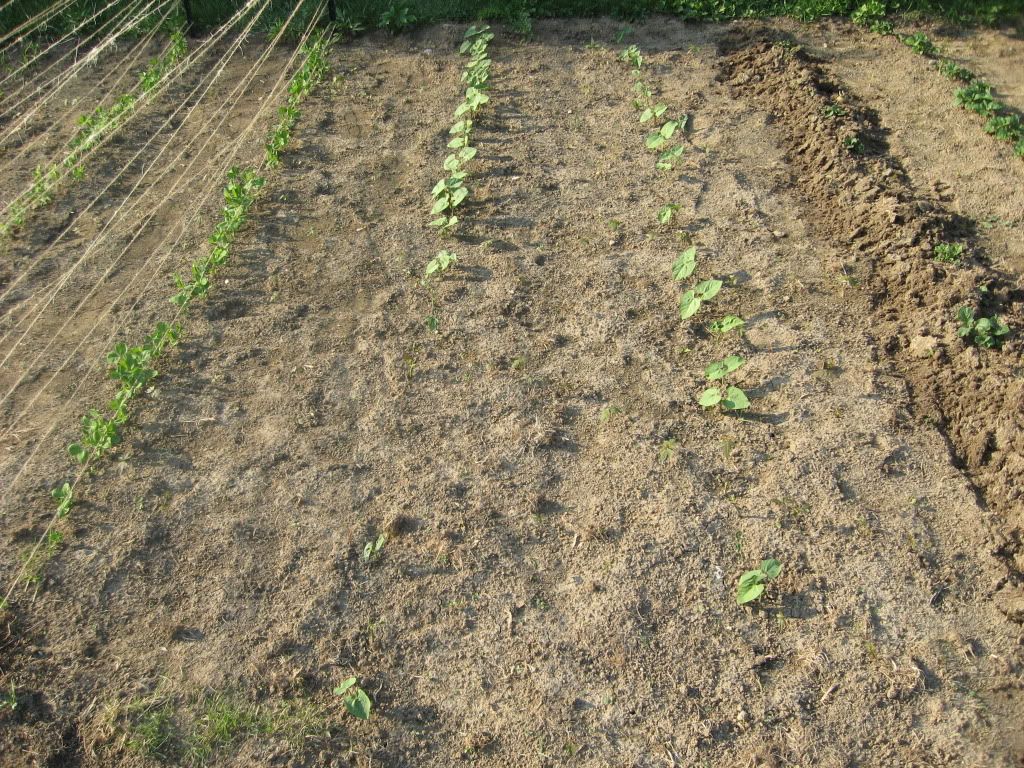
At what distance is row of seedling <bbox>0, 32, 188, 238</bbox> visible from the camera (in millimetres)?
4762

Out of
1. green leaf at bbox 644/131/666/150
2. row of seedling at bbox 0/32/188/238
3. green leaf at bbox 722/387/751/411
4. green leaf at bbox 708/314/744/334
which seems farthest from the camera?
green leaf at bbox 644/131/666/150

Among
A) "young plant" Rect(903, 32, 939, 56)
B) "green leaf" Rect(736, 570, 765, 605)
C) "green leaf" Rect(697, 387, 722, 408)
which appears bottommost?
"green leaf" Rect(736, 570, 765, 605)

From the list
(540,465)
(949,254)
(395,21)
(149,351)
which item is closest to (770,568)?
(540,465)

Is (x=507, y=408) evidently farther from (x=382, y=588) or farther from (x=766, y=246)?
(x=766, y=246)

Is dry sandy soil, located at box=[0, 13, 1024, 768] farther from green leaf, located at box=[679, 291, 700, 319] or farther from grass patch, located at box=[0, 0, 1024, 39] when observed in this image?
grass patch, located at box=[0, 0, 1024, 39]

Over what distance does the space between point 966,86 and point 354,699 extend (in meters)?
5.34

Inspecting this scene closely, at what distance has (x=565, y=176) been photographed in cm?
489

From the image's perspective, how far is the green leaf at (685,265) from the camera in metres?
4.09

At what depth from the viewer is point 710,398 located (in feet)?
11.5

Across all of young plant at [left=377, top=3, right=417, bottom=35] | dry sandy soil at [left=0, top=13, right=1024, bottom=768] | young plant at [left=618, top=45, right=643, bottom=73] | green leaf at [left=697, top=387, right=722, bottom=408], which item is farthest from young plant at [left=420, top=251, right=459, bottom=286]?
young plant at [left=377, top=3, right=417, bottom=35]

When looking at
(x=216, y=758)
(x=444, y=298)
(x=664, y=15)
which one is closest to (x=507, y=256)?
(x=444, y=298)

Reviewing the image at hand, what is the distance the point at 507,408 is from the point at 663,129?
230 cm

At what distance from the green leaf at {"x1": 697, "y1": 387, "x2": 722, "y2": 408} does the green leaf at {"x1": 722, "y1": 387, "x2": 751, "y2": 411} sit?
1.3 inches

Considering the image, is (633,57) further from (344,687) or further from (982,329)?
(344,687)
